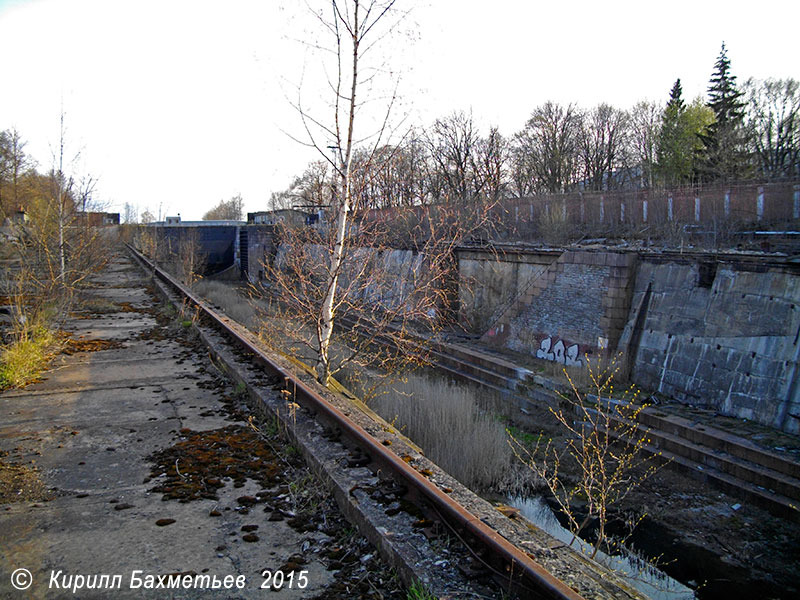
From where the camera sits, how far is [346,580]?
11.6ft

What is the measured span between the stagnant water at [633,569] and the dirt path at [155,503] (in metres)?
2.55

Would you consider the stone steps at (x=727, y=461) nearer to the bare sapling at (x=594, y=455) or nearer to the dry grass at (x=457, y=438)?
the bare sapling at (x=594, y=455)

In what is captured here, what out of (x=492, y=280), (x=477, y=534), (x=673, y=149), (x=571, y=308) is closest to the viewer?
(x=477, y=534)

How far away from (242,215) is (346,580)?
130224mm

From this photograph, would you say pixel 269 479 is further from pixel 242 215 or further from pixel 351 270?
pixel 242 215

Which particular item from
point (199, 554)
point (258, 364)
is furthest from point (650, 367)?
point (199, 554)

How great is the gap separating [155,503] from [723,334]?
9.81 m

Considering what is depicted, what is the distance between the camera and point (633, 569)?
620 cm

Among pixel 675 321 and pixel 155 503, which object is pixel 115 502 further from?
pixel 675 321

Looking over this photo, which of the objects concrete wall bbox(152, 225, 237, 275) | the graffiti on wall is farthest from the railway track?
concrete wall bbox(152, 225, 237, 275)

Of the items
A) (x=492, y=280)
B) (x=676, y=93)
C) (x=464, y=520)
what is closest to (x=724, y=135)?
(x=676, y=93)

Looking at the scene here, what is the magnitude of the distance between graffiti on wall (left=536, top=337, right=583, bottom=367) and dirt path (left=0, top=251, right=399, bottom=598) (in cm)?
879

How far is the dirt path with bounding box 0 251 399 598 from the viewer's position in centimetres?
356

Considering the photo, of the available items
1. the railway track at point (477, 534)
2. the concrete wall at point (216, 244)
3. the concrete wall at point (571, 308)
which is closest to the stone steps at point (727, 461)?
the concrete wall at point (571, 308)
